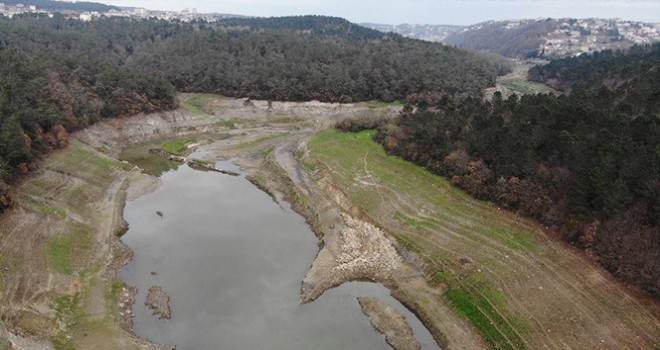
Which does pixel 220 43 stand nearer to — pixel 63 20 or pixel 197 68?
pixel 197 68

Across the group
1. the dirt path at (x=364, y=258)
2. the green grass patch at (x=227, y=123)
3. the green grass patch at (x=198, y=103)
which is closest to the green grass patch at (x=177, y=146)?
the green grass patch at (x=227, y=123)

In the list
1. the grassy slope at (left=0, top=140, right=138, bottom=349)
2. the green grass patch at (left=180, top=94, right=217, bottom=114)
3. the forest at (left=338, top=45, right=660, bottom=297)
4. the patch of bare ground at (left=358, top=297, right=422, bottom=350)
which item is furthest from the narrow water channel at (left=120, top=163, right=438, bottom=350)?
the green grass patch at (left=180, top=94, right=217, bottom=114)

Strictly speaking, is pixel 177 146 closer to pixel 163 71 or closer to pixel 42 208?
pixel 42 208

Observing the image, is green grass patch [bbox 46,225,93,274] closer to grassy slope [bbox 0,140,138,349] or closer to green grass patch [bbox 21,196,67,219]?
grassy slope [bbox 0,140,138,349]

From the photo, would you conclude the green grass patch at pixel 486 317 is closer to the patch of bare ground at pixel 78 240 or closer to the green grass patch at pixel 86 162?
the patch of bare ground at pixel 78 240

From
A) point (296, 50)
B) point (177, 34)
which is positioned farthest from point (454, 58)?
point (177, 34)
